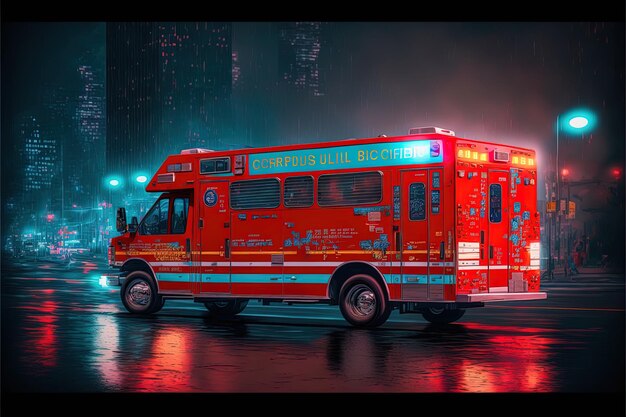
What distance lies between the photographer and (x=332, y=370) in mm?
11844

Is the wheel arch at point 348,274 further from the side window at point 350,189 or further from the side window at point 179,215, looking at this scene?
the side window at point 179,215

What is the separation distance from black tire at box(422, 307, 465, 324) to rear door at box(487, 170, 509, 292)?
1735mm

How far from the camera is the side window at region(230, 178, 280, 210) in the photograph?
18484 mm

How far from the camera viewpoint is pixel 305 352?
45.5ft

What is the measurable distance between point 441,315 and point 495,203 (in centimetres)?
286

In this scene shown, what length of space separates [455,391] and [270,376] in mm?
2435

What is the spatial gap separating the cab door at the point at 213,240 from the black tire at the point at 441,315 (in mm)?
4090

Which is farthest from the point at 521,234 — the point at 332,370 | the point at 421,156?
the point at 332,370

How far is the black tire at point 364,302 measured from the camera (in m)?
16.9

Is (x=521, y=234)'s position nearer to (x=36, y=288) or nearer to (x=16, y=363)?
(x=16, y=363)

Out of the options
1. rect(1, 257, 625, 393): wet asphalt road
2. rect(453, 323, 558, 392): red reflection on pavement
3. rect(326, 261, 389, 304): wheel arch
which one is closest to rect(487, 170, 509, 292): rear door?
rect(1, 257, 625, 393): wet asphalt road

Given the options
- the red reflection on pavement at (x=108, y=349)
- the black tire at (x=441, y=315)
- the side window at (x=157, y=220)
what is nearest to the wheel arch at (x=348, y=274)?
the black tire at (x=441, y=315)

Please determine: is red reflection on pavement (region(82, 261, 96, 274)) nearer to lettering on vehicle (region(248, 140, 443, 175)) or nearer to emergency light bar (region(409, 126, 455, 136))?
lettering on vehicle (region(248, 140, 443, 175))

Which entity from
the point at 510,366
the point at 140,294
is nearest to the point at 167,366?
the point at 510,366
